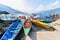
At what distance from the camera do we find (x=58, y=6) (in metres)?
3.79

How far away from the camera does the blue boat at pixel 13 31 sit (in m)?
3.34

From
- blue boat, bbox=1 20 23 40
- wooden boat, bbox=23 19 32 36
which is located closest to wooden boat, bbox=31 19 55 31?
wooden boat, bbox=23 19 32 36

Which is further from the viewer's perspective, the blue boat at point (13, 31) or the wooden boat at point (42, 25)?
the wooden boat at point (42, 25)

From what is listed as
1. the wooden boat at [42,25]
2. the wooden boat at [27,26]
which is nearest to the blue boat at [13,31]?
the wooden boat at [27,26]

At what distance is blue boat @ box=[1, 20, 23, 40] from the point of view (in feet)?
11.0

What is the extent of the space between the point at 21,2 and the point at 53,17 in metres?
0.84

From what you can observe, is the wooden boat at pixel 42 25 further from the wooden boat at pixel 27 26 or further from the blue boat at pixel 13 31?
the blue boat at pixel 13 31

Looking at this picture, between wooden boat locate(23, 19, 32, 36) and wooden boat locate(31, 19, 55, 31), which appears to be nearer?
wooden boat locate(23, 19, 32, 36)

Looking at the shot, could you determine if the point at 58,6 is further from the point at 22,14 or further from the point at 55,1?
the point at 22,14

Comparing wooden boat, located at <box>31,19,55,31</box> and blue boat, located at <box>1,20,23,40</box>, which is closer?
blue boat, located at <box>1,20,23,40</box>

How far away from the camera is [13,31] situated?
3611 mm

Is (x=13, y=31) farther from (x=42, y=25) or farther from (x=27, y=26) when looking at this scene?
(x=42, y=25)

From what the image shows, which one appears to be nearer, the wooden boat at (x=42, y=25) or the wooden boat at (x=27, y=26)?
the wooden boat at (x=27, y=26)

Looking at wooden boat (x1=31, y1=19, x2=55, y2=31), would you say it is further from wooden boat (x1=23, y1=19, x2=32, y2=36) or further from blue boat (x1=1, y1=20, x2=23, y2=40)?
blue boat (x1=1, y1=20, x2=23, y2=40)
